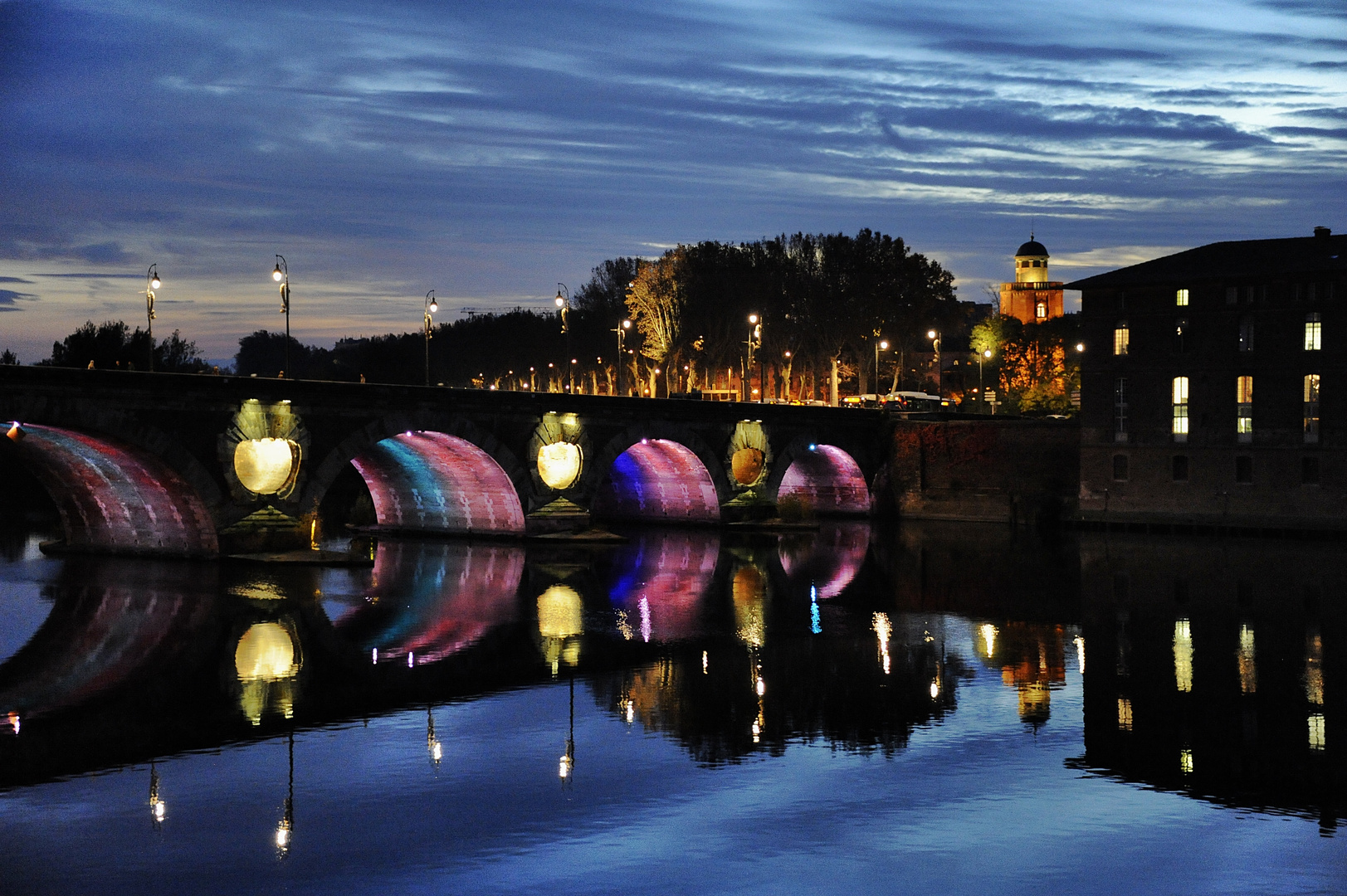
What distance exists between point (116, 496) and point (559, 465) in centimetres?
1662

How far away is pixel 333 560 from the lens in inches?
1804

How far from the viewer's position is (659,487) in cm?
6694

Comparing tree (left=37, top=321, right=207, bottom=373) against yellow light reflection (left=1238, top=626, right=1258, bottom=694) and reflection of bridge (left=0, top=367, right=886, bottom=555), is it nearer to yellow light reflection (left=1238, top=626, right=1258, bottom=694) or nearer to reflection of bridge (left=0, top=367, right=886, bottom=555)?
reflection of bridge (left=0, top=367, right=886, bottom=555)

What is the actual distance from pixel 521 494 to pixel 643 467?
12.9 meters

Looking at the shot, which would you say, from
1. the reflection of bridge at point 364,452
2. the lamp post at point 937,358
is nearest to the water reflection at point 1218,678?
the reflection of bridge at point 364,452

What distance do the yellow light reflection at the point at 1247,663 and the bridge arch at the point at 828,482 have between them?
3698cm

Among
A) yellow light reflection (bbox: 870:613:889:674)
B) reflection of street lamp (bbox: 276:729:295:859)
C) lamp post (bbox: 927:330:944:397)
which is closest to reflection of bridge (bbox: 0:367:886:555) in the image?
yellow light reflection (bbox: 870:613:889:674)

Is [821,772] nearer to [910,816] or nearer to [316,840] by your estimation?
[910,816]

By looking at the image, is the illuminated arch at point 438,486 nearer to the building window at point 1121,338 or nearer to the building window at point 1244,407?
the building window at point 1121,338

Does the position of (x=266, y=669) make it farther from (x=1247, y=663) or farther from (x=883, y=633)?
(x=1247, y=663)

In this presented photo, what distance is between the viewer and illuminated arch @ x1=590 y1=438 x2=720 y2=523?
2552 inches

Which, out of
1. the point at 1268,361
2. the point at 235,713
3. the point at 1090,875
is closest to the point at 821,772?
the point at 1090,875

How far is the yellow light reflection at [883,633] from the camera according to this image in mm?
32219

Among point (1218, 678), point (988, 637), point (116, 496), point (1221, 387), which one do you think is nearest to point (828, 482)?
point (1221, 387)
